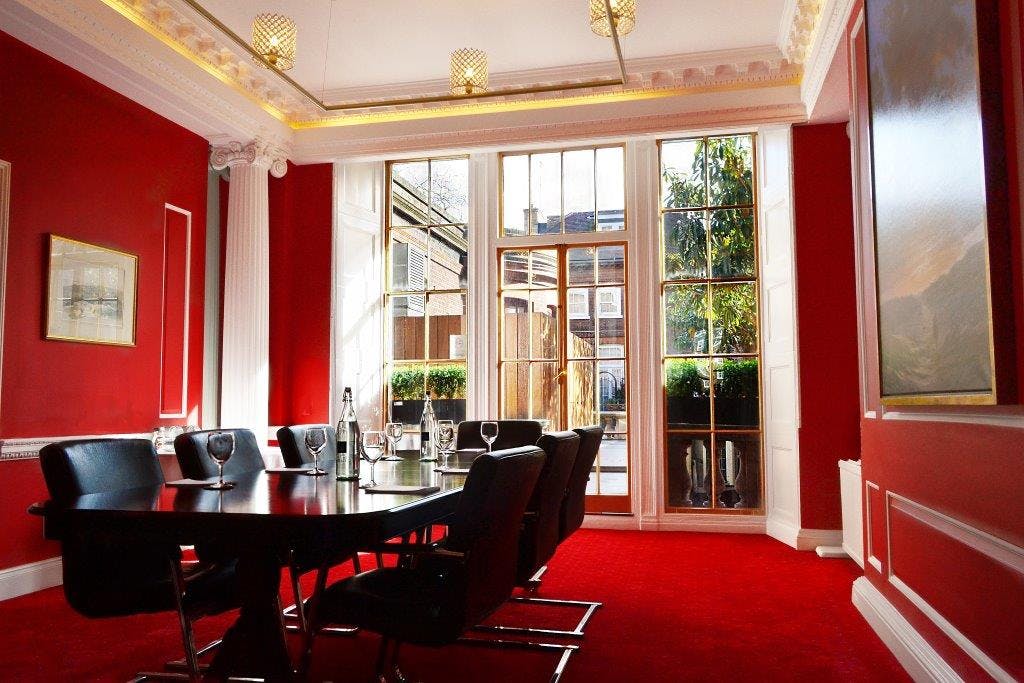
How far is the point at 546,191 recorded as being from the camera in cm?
730

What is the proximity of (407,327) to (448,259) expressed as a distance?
71 centimetres

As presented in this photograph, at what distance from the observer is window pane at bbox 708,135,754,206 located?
22.5 ft

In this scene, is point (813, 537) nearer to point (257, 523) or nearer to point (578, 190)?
point (578, 190)

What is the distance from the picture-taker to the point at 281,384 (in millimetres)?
7090

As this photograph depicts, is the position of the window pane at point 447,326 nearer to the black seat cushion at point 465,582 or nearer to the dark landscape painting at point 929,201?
the dark landscape painting at point 929,201

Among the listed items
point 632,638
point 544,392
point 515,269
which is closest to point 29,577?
point 632,638

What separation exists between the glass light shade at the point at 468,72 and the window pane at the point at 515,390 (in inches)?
116

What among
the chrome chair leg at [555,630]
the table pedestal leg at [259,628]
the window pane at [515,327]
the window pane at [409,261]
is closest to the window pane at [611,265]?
the window pane at [515,327]

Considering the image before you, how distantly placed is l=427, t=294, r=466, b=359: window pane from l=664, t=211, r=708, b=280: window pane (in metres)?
1.83

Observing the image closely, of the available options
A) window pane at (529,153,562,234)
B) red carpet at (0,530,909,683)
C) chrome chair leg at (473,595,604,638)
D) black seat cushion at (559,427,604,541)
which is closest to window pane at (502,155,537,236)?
window pane at (529,153,562,234)

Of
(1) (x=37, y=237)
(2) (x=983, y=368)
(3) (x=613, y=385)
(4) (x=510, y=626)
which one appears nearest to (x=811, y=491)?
(3) (x=613, y=385)

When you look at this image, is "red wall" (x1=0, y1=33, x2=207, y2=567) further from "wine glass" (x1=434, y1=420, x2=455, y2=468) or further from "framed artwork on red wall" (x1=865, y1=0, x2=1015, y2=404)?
"framed artwork on red wall" (x1=865, y1=0, x2=1015, y2=404)

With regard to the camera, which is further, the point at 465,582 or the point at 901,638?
the point at 901,638

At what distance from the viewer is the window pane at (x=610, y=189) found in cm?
712
